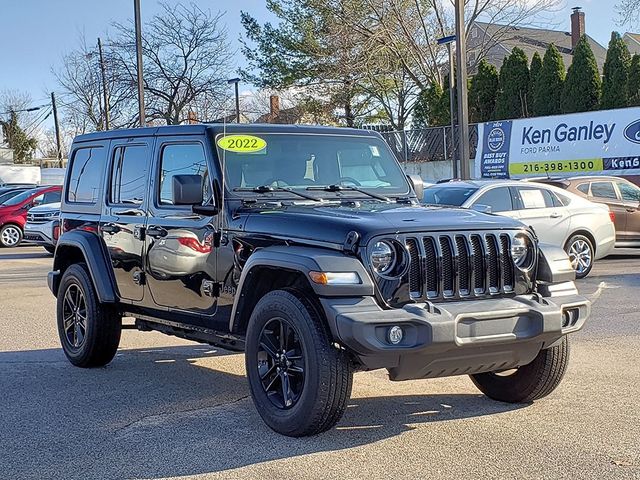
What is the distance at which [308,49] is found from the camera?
38.7 m

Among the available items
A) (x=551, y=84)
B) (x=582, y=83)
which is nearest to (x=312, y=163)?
(x=582, y=83)

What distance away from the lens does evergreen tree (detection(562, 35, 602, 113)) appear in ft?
98.4

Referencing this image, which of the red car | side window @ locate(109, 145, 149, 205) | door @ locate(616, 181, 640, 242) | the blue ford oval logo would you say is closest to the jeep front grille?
side window @ locate(109, 145, 149, 205)

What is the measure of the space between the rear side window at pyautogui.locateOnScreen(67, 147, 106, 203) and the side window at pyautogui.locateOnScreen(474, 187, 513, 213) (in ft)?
20.4

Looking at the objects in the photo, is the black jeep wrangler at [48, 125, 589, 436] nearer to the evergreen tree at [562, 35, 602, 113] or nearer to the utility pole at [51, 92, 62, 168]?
the evergreen tree at [562, 35, 602, 113]

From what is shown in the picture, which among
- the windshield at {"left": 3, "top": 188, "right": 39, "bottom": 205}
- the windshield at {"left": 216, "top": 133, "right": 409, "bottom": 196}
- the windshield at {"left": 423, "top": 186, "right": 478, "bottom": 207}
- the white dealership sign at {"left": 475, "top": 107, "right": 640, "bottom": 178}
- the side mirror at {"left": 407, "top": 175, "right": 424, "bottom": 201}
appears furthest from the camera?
the windshield at {"left": 3, "top": 188, "right": 39, "bottom": 205}

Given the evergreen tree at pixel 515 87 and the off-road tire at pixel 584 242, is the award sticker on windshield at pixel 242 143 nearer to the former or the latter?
the off-road tire at pixel 584 242

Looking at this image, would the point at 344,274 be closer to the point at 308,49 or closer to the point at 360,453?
the point at 360,453

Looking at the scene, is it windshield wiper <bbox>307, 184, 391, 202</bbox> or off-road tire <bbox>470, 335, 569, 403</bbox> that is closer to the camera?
off-road tire <bbox>470, 335, 569, 403</bbox>

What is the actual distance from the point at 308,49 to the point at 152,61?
23.9 feet

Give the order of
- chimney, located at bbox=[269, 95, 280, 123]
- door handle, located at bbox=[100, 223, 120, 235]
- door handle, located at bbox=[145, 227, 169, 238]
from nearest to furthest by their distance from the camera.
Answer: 1. door handle, located at bbox=[145, 227, 169, 238]
2. door handle, located at bbox=[100, 223, 120, 235]
3. chimney, located at bbox=[269, 95, 280, 123]

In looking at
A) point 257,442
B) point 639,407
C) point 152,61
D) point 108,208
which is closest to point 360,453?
point 257,442

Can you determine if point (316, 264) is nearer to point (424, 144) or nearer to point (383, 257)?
point (383, 257)

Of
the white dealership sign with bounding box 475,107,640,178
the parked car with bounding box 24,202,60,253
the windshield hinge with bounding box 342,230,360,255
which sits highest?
the white dealership sign with bounding box 475,107,640,178
